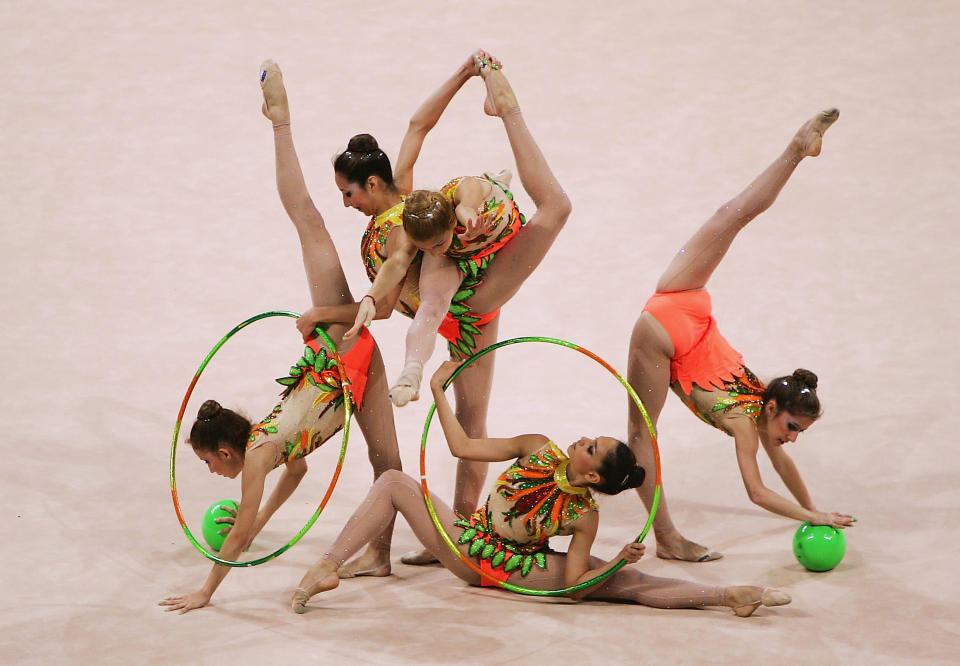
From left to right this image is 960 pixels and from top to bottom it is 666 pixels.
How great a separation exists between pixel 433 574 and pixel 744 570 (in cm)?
112

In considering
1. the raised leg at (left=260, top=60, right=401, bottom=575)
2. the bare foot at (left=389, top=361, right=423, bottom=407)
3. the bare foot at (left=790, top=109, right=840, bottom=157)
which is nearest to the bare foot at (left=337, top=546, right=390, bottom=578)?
the raised leg at (left=260, top=60, right=401, bottom=575)

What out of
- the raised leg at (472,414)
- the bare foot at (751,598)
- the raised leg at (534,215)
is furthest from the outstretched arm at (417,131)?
the bare foot at (751,598)

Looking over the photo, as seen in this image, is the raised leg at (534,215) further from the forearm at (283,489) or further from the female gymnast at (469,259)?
the forearm at (283,489)

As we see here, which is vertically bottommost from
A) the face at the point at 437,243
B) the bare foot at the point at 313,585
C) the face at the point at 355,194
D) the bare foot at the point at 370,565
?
the bare foot at the point at 313,585

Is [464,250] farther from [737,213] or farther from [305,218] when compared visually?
[737,213]

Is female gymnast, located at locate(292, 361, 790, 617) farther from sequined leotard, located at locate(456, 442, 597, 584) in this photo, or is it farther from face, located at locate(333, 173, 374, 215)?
face, located at locate(333, 173, 374, 215)

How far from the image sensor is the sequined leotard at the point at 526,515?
369 cm

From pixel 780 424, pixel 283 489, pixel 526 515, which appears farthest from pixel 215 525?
pixel 780 424

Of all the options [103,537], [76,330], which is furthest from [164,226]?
[103,537]

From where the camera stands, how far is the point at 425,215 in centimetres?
369

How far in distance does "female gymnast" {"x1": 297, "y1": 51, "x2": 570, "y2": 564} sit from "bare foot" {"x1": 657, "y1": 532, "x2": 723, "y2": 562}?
0.74 metres

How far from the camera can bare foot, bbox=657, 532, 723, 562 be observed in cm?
417

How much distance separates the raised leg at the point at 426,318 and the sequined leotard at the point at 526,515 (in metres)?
0.51

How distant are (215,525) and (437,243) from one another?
147cm
